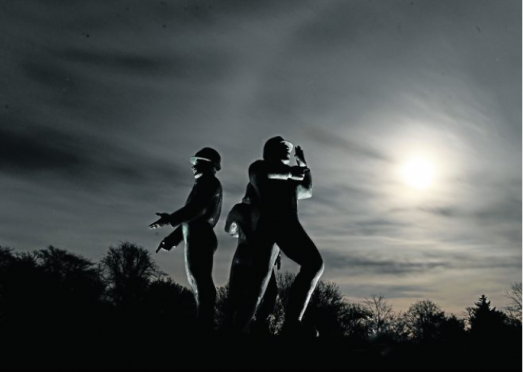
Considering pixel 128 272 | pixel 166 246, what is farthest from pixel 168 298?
pixel 166 246

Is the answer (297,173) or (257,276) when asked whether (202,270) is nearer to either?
(257,276)

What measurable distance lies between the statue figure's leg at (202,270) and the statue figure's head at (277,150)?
1.32 m

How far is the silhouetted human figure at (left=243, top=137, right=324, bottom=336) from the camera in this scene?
6.27 metres

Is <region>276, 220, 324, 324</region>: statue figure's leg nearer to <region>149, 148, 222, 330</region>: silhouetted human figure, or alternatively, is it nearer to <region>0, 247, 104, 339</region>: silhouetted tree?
<region>149, 148, 222, 330</region>: silhouetted human figure

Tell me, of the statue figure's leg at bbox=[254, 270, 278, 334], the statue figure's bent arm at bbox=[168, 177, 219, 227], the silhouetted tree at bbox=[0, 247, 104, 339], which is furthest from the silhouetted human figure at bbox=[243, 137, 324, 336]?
the silhouetted tree at bbox=[0, 247, 104, 339]

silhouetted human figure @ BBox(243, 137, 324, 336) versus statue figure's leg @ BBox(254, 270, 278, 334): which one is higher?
silhouetted human figure @ BBox(243, 137, 324, 336)

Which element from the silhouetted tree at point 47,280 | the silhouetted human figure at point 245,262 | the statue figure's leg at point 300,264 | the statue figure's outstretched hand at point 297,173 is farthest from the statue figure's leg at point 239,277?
the silhouetted tree at point 47,280

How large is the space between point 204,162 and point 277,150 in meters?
1.05

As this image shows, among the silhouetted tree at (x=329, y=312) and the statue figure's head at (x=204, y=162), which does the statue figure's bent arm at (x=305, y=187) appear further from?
the silhouetted tree at (x=329, y=312)

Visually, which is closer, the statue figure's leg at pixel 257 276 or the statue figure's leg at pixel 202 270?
the statue figure's leg at pixel 257 276

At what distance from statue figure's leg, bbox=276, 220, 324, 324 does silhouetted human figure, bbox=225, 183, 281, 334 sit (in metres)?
0.33

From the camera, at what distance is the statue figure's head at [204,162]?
7172mm

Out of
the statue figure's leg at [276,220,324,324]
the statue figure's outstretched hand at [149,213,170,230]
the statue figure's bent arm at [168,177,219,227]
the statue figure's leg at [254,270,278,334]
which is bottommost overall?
the statue figure's leg at [254,270,278,334]

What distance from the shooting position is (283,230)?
6473 mm
